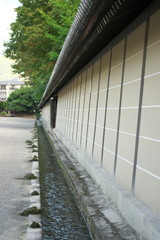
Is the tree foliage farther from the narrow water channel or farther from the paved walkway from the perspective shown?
the narrow water channel

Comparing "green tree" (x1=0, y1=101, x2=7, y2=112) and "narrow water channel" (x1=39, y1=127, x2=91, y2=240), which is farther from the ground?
"narrow water channel" (x1=39, y1=127, x2=91, y2=240)

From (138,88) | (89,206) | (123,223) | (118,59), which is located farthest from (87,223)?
(118,59)

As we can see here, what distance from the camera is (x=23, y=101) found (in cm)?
7850

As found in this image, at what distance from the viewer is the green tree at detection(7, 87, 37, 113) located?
78.8 meters

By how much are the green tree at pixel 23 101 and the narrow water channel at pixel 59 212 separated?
70176mm

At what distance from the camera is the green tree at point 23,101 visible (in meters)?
78.8

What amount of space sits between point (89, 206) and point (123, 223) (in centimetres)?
104

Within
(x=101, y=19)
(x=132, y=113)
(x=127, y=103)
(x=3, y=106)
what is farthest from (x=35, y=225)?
(x=3, y=106)

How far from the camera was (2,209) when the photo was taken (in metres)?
5.66

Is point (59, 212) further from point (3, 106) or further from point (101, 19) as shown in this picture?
point (3, 106)

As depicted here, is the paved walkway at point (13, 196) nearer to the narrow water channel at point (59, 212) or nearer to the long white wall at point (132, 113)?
the narrow water channel at point (59, 212)

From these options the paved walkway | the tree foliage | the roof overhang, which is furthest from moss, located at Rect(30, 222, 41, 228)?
the tree foliage

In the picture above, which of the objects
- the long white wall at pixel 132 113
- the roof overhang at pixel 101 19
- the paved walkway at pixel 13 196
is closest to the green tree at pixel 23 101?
the paved walkway at pixel 13 196

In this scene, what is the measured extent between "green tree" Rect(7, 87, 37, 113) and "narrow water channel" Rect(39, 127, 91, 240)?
230 feet
